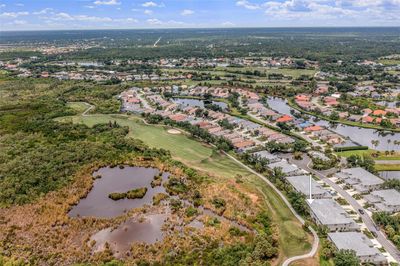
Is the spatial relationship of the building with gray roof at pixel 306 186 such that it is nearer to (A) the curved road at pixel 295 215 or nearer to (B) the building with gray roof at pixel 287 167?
(B) the building with gray roof at pixel 287 167

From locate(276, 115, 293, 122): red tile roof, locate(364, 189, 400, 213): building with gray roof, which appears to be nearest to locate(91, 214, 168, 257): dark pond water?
locate(364, 189, 400, 213): building with gray roof

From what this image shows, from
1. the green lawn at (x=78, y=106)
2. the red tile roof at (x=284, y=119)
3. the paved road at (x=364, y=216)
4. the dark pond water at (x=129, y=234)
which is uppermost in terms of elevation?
the green lawn at (x=78, y=106)

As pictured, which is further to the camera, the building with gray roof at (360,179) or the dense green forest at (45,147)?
the dense green forest at (45,147)

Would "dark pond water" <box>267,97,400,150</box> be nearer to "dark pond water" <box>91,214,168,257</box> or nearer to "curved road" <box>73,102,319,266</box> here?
"curved road" <box>73,102,319,266</box>

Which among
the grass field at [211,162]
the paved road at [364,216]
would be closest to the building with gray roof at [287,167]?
the paved road at [364,216]

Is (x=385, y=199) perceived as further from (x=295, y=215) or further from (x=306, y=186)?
(x=295, y=215)

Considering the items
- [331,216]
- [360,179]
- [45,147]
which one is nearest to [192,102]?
[45,147]

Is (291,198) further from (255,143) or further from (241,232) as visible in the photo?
(255,143)
